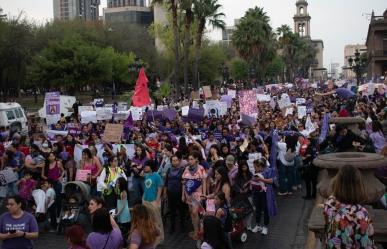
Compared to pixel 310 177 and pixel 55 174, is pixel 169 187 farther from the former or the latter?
pixel 310 177

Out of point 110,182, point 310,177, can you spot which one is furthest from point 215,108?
A: point 110,182

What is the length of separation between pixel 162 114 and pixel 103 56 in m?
33.1

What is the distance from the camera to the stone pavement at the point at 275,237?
32.5 ft

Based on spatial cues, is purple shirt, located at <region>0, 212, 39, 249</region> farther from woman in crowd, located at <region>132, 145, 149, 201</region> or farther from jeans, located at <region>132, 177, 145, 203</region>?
jeans, located at <region>132, 177, 145, 203</region>

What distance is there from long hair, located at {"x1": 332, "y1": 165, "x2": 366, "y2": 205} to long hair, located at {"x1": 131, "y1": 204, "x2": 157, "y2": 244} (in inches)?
79.6

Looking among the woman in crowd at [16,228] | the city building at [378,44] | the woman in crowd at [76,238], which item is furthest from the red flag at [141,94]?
the city building at [378,44]

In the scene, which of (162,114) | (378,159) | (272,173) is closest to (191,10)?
(162,114)

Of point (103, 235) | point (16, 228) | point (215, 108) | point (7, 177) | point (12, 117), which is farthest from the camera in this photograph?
point (12, 117)

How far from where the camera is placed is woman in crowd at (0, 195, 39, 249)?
6641 mm

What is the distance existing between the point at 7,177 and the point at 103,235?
8091 millimetres

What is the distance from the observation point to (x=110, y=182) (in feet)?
34.5

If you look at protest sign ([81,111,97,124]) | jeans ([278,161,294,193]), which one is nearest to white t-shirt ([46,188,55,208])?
jeans ([278,161,294,193])

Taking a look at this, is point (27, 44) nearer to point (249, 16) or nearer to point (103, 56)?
point (103, 56)

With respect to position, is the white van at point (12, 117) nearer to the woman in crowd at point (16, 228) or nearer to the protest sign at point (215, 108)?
the protest sign at point (215, 108)
